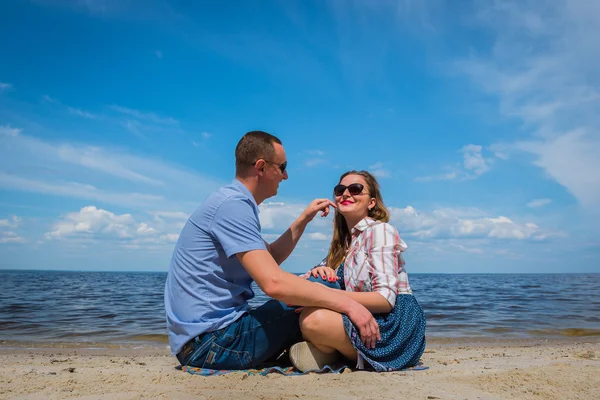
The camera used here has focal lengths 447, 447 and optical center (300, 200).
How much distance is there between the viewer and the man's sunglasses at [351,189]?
13.2 feet

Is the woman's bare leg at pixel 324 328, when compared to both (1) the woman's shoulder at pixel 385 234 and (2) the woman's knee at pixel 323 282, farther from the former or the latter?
(1) the woman's shoulder at pixel 385 234

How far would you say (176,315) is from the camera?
142 inches

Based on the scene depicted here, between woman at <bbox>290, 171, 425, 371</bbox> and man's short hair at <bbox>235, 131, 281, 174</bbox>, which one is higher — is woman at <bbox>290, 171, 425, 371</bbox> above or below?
below

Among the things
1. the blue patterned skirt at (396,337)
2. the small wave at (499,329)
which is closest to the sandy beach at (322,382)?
the blue patterned skirt at (396,337)

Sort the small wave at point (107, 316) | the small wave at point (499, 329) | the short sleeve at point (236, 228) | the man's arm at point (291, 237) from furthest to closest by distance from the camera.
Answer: the small wave at point (107, 316) → the small wave at point (499, 329) → the man's arm at point (291, 237) → the short sleeve at point (236, 228)

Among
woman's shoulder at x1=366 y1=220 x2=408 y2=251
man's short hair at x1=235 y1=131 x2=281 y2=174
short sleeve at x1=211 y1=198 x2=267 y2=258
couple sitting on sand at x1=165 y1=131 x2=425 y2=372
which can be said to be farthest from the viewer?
man's short hair at x1=235 y1=131 x2=281 y2=174

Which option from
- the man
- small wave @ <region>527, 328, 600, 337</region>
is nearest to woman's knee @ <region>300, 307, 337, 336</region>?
the man

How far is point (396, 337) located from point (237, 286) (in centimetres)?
140

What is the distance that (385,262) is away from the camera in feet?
11.7

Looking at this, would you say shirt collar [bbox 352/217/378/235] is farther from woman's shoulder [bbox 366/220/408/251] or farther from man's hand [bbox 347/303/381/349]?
man's hand [bbox 347/303/381/349]

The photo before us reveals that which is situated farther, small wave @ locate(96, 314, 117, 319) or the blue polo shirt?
small wave @ locate(96, 314, 117, 319)

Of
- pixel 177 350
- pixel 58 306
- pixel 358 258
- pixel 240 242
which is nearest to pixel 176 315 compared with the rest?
pixel 177 350

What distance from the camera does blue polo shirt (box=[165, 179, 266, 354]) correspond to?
344cm

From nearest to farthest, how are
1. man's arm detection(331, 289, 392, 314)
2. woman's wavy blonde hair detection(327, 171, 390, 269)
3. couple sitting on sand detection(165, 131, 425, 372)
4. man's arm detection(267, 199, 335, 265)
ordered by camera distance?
couple sitting on sand detection(165, 131, 425, 372)
man's arm detection(331, 289, 392, 314)
woman's wavy blonde hair detection(327, 171, 390, 269)
man's arm detection(267, 199, 335, 265)
